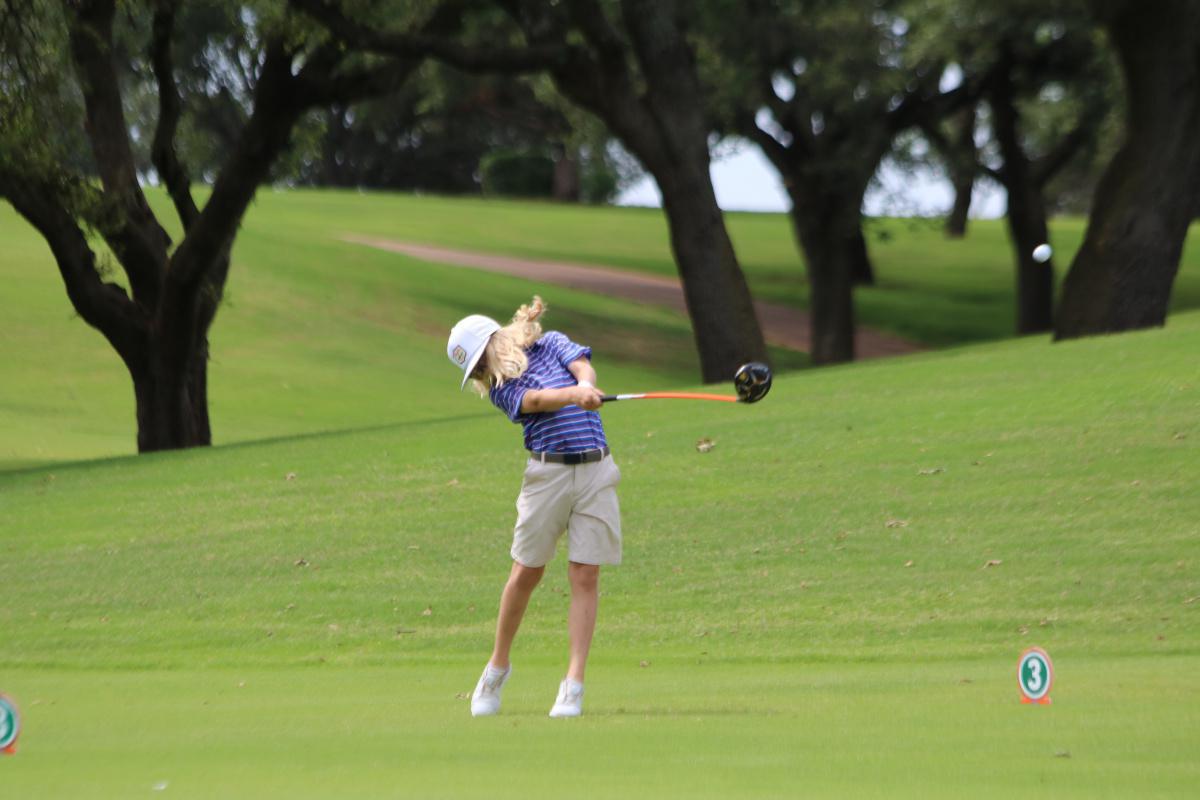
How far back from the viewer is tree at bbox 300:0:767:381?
927 inches

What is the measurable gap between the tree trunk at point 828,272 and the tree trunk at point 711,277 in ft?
39.3

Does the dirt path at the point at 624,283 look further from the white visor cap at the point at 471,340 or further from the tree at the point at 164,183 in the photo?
the white visor cap at the point at 471,340

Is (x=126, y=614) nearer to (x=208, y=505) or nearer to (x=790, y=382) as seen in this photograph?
(x=208, y=505)

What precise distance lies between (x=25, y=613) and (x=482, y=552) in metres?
3.53

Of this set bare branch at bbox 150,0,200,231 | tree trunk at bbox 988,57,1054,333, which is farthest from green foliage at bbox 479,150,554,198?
bare branch at bbox 150,0,200,231

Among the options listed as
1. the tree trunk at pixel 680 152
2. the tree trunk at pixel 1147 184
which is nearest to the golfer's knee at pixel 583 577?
the tree trunk at pixel 680 152

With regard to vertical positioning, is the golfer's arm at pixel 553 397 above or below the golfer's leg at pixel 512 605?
above

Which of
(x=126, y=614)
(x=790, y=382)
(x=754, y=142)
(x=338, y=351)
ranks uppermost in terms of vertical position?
(x=754, y=142)

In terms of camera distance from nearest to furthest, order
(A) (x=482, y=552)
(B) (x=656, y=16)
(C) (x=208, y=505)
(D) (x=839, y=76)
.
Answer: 1. (A) (x=482, y=552)
2. (C) (x=208, y=505)
3. (B) (x=656, y=16)
4. (D) (x=839, y=76)

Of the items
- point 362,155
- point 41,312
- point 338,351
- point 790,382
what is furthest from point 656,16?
point 362,155

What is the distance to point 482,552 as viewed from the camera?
13656 mm

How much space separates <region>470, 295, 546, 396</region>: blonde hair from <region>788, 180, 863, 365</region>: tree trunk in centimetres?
2912

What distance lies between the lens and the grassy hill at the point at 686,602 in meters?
6.49

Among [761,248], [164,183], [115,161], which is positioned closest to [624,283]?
[761,248]
